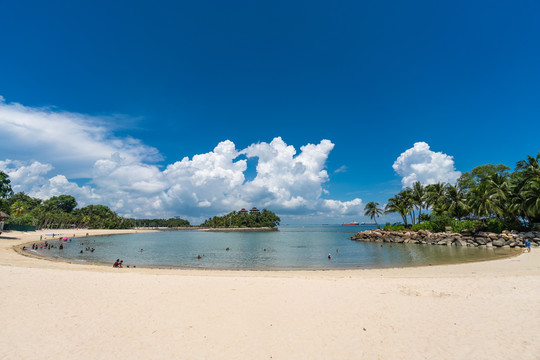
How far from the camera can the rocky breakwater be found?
39.8 m

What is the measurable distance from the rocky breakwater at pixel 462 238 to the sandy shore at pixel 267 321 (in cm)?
3509

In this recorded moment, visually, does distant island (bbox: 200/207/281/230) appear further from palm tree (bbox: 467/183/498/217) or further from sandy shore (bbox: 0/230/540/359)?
sandy shore (bbox: 0/230/540/359)

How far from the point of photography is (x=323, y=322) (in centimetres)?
890

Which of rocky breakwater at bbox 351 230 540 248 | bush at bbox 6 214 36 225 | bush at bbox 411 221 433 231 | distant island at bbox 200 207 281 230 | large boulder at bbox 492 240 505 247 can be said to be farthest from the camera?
distant island at bbox 200 207 281 230

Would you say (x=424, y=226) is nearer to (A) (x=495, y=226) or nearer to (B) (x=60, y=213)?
(A) (x=495, y=226)

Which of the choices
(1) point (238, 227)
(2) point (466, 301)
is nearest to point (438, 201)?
(2) point (466, 301)

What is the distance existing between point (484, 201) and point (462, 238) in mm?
7958

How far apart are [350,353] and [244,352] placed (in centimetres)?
288

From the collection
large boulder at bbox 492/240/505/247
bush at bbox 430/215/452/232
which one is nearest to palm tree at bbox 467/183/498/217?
large boulder at bbox 492/240/505/247

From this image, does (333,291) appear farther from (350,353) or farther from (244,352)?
(244,352)

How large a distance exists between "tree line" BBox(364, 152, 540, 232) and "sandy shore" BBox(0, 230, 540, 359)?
3877cm

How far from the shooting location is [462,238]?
47.8m

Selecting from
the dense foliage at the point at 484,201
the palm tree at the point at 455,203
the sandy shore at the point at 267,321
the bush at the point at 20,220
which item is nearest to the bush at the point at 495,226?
the dense foliage at the point at 484,201

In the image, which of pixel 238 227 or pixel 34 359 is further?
pixel 238 227
